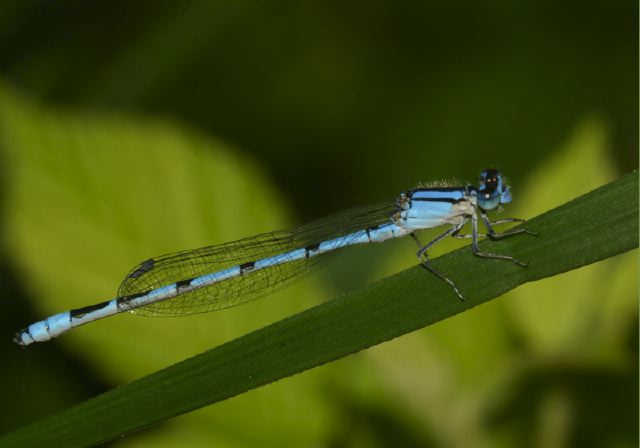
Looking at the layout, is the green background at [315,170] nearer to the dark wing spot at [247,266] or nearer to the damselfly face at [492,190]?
the damselfly face at [492,190]

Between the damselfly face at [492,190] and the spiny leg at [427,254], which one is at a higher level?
the damselfly face at [492,190]

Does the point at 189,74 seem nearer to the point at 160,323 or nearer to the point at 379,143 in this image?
the point at 379,143

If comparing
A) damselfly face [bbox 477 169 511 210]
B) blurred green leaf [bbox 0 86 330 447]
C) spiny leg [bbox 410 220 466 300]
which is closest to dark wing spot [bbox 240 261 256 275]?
blurred green leaf [bbox 0 86 330 447]

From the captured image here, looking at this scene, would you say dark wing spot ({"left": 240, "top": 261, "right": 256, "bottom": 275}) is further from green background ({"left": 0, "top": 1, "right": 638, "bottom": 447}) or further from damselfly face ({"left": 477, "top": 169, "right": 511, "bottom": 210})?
damselfly face ({"left": 477, "top": 169, "right": 511, "bottom": 210})

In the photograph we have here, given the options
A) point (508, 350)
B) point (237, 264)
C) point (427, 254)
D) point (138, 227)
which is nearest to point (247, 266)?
point (237, 264)

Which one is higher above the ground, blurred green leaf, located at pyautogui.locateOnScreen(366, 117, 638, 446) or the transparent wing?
the transparent wing

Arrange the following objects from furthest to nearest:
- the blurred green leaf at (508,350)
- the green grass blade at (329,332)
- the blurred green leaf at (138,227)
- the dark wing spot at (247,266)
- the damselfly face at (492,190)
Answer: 1. the dark wing spot at (247,266)
2. the damselfly face at (492,190)
3. the blurred green leaf at (138,227)
4. the blurred green leaf at (508,350)
5. the green grass blade at (329,332)

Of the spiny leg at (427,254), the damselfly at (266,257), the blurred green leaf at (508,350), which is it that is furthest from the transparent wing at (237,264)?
the blurred green leaf at (508,350)

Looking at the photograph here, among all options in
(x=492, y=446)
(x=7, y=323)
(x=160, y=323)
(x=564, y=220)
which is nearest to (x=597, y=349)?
(x=492, y=446)

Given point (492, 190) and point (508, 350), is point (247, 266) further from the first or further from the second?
point (508, 350)
